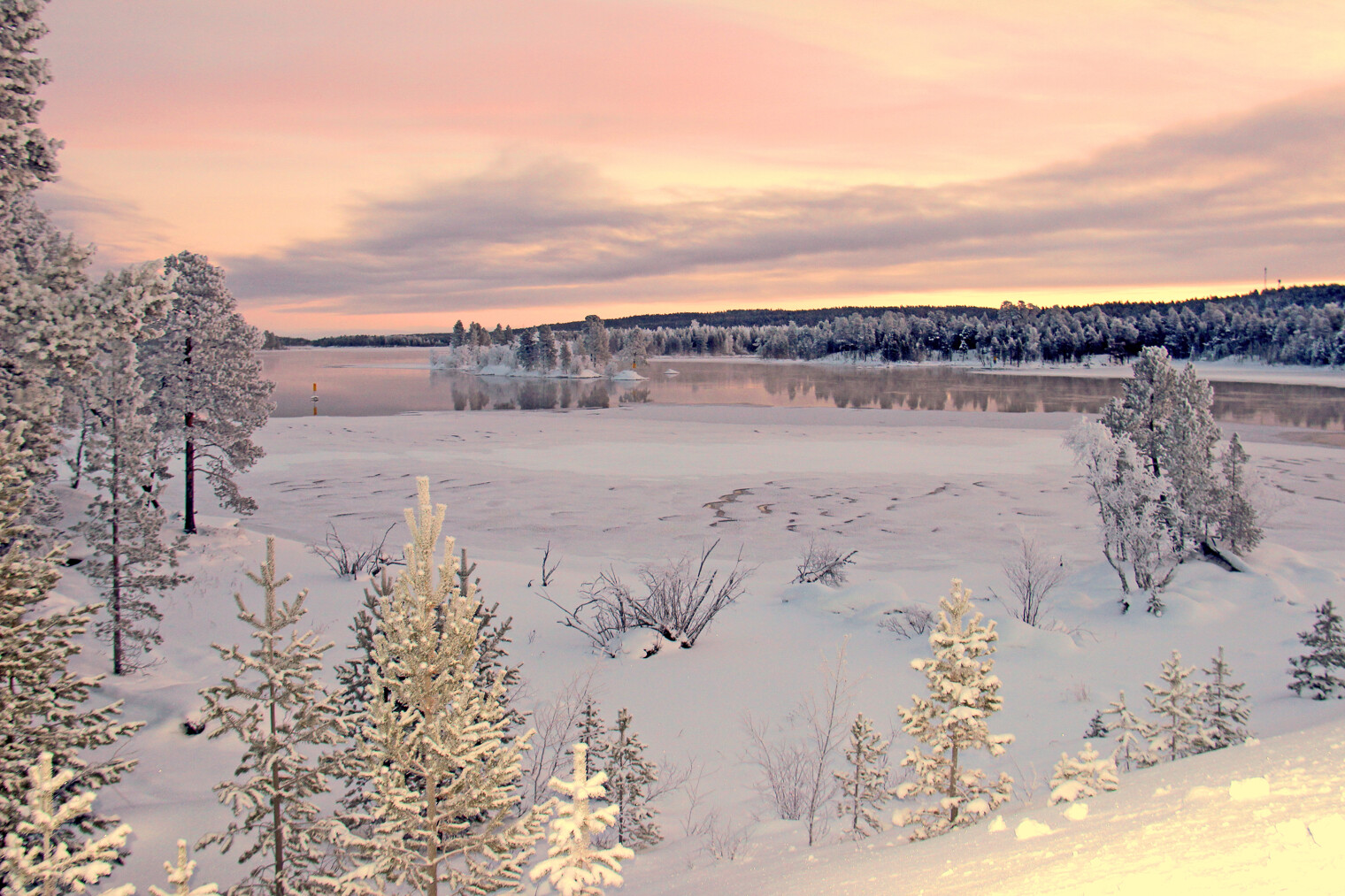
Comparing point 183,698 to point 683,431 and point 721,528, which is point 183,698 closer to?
point 721,528

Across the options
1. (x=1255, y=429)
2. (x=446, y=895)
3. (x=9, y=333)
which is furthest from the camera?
(x=1255, y=429)

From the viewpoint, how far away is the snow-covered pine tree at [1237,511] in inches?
688

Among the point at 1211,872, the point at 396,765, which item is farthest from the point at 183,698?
the point at 1211,872

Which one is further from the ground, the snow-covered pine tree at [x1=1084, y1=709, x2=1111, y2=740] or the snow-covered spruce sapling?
the snow-covered spruce sapling

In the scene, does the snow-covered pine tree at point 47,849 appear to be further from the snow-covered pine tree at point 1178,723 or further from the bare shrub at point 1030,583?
the bare shrub at point 1030,583

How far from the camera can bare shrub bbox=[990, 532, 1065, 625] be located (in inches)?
581

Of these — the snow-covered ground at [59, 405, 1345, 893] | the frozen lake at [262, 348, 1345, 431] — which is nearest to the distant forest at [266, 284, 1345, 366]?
the frozen lake at [262, 348, 1345, 431]

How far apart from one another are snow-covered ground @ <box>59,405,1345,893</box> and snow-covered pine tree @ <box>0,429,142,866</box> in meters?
2.61

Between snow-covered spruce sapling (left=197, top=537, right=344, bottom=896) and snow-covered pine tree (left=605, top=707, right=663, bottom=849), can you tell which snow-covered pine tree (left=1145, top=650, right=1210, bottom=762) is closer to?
snow-covered pine tree (left=605, top=707, right=663, bottom=849)

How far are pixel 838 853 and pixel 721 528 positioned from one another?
16.9 m

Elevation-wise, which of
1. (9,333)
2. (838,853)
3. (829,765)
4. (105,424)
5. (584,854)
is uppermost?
(9,333)

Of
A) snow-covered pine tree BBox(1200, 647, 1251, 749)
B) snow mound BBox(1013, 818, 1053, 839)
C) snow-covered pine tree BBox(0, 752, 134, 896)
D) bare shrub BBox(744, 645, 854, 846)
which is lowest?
bare shrub BBox(744, 645, 854, 846)

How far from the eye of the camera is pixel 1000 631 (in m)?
13.1

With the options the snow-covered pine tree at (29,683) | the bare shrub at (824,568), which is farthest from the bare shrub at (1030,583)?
the snow-covered pine tree at (29,683)
